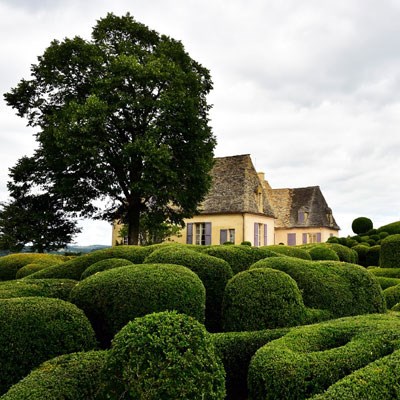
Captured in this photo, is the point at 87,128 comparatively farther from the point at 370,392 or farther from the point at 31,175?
the point at 370,392

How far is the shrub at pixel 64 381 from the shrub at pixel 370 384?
2.23 meters

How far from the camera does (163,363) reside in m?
4.18

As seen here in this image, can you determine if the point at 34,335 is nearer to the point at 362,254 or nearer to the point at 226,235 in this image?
the point at 362,254

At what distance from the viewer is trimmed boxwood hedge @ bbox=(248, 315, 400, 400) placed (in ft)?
16.4

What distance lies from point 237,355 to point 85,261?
522 cm

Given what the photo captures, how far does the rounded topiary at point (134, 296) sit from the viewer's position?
6.44 metres

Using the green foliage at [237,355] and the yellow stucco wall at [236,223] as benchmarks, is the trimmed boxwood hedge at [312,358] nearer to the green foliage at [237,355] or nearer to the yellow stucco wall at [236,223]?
the green foliage at [237,355]

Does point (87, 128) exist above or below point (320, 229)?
above

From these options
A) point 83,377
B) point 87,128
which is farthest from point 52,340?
point 87,128

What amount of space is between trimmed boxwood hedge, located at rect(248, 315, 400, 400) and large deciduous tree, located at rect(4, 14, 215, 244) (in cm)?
1787

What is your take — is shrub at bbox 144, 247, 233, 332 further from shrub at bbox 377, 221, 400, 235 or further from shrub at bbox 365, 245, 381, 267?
shrub at bbox 377, 221, 400, 235

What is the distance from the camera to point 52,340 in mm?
5688

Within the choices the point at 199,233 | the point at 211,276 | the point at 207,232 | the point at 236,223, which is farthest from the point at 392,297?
the point at 199,233

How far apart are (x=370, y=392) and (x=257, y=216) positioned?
32672mm
